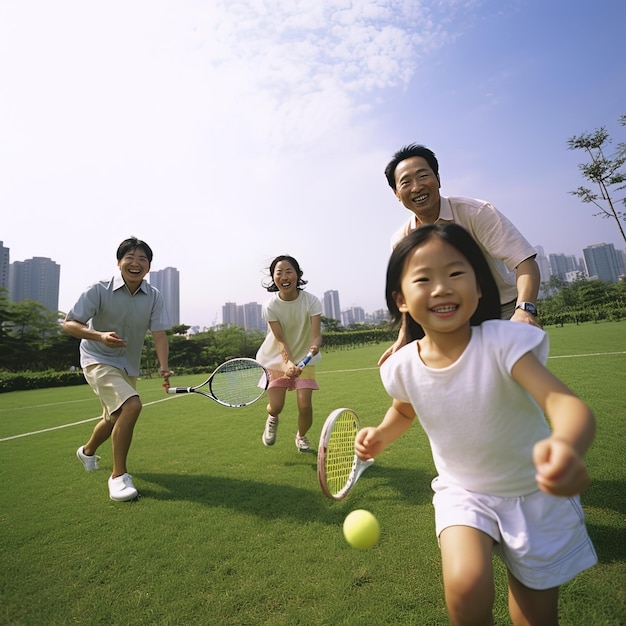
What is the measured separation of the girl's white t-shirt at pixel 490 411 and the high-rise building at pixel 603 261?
15699 cm

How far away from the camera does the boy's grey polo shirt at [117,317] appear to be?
4.70m

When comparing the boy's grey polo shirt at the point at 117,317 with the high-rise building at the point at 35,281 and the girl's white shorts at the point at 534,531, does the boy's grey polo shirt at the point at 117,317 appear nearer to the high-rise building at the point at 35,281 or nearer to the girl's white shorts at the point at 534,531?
the girl's white shorts at the point at 534,531

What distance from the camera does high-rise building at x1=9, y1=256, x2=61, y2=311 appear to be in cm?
9200

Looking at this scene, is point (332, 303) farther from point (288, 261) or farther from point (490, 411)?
point (490, 411)

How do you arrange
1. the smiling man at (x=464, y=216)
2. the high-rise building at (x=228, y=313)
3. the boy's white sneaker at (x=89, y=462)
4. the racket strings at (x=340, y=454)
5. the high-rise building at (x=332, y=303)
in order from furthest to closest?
the high-rise building at (x=332, y=303), the high-rise building at (x=228, y=313), the boy's white sneaker at (x=89, y=462), the smiling man at (x=464, y=216), the racket strings at (x=340, y=454)

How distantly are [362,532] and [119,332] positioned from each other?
3.99m

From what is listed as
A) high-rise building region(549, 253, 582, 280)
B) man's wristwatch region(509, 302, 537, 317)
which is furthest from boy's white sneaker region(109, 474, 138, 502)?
high-rise building region(549, 253, 582, 280)

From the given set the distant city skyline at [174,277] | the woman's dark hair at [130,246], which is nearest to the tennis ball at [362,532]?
the woman's dark hair at [130,246]

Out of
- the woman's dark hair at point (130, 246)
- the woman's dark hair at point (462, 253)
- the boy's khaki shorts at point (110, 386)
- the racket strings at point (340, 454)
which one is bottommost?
the racket strings at point (340, 454)

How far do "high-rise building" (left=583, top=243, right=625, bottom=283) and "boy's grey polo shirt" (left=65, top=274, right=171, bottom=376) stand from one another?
156 m

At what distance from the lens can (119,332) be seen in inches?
195

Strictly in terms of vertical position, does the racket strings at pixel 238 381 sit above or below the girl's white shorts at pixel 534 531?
above

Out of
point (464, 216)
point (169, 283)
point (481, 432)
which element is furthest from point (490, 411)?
point (169, 283)

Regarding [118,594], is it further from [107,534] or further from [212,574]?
[107,534]
